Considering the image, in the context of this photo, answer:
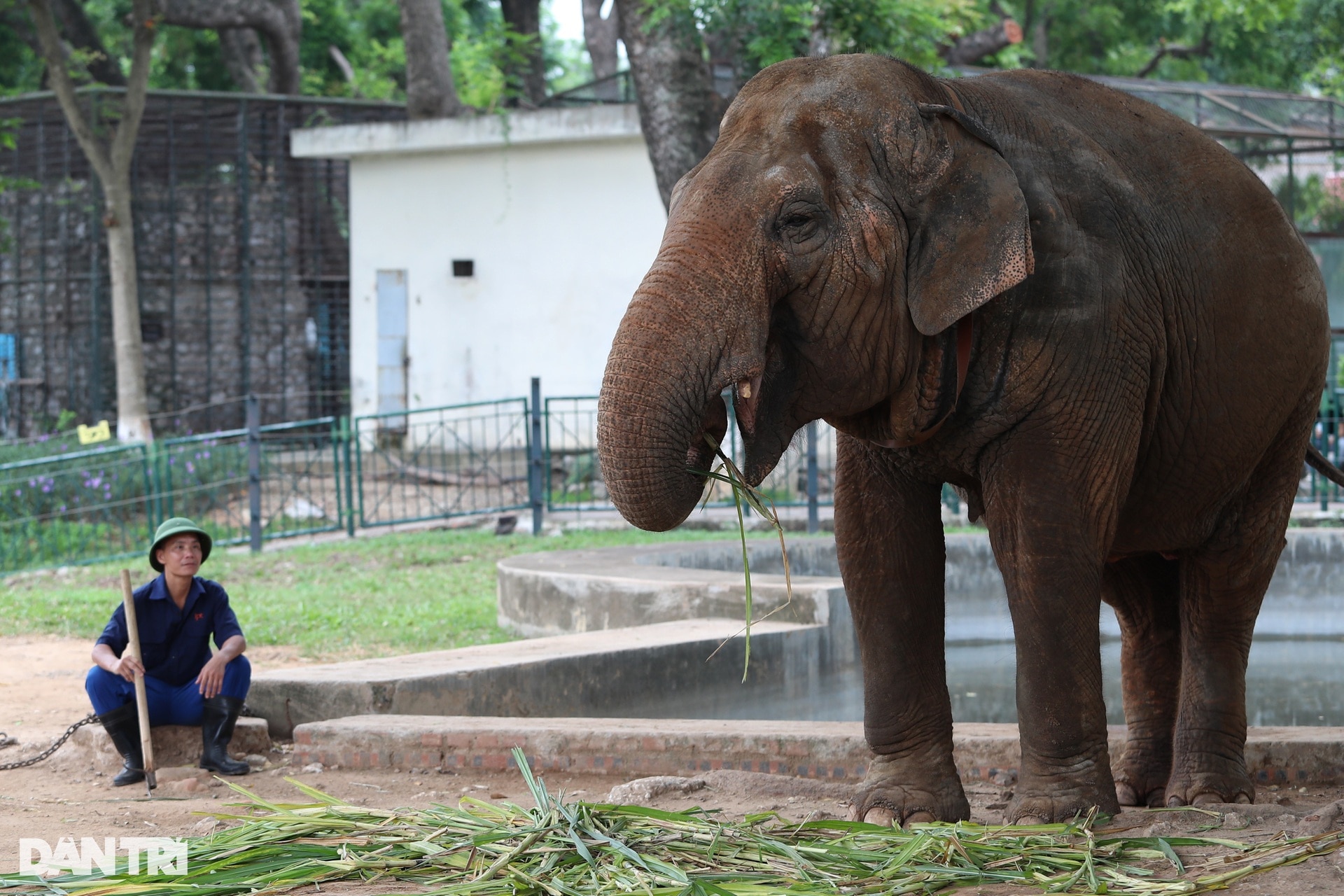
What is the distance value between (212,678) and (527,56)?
1806 cm

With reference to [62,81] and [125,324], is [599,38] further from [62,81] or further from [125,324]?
[125,324]

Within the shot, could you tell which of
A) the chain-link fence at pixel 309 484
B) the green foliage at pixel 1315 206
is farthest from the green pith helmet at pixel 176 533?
the green foliage at pixel 1315 206

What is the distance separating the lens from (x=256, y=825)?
4.19m

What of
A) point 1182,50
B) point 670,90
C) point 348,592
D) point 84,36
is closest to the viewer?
point 348,592

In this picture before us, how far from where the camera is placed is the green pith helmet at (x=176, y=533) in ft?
19.7

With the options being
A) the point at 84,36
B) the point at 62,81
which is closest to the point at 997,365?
the point at 62,81

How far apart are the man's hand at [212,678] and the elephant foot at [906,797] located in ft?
8.99

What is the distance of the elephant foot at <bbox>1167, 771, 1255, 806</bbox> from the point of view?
483cm

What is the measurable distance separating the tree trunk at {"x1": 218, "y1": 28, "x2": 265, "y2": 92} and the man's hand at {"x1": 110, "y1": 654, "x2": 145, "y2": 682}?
23954 millimetres

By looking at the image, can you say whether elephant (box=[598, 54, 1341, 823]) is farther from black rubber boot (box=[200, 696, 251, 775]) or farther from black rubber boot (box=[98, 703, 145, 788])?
black rubber boot (box=[98, 703, 145, 788])

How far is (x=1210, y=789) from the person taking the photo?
15.9ft

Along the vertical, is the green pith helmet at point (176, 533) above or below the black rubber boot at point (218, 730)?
above

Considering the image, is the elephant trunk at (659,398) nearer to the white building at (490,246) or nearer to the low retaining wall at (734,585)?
the low retaining wall at (734,585)

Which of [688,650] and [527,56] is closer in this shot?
[688,650]
